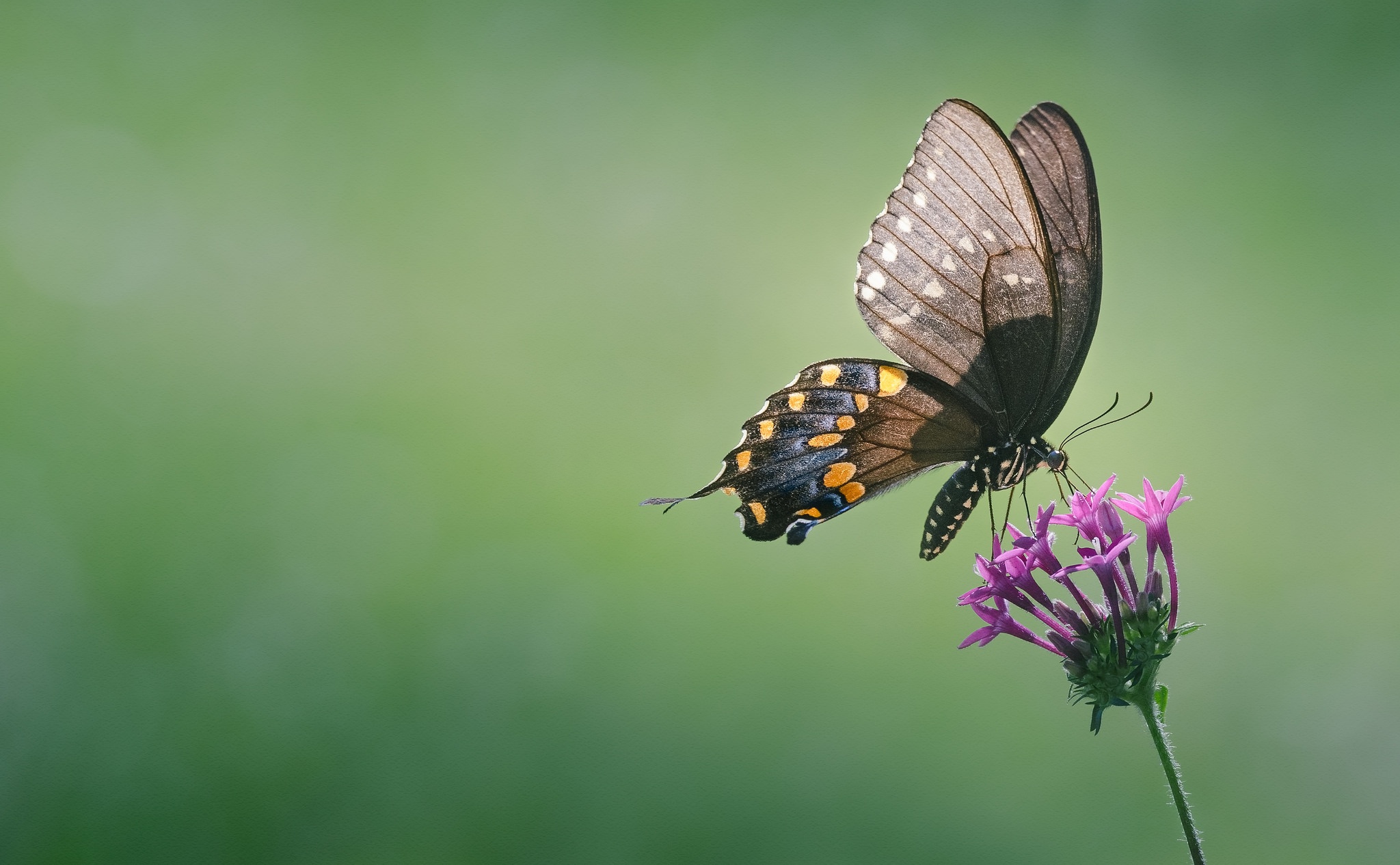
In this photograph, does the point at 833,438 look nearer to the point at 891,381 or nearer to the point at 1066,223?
the point at 891,381

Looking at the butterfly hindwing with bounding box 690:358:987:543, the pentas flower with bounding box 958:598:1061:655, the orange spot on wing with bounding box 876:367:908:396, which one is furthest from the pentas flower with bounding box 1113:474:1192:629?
the orange spot on wing with bounding box 876:367:908:396

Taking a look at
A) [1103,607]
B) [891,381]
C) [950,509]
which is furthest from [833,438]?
[1103,607]

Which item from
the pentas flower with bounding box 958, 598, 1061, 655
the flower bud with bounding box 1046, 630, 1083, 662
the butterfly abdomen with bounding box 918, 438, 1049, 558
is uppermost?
the butterfly abdomen with bounding box 918, 438, 1049, 558

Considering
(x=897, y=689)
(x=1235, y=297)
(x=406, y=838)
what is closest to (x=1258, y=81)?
(x=1235, y=297)

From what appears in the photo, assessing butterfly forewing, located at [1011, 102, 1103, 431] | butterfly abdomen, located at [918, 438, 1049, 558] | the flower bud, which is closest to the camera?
the flower bud

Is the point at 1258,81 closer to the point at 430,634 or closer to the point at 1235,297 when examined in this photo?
the point at 1235,297

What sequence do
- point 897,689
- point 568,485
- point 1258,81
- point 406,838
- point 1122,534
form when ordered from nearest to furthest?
point 1122,534 → point 406,838 → point 897,689 → point 568,485 → point 1258,81

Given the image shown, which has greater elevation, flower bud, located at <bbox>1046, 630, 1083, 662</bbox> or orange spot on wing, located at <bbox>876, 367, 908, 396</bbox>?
orange spot on wing, located at <bbox>876, 367, 908, 396</bbox>

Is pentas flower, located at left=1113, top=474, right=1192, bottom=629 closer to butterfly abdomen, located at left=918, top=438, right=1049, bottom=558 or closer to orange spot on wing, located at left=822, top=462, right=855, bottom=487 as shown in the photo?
butterfly abdomen, located at left=918, top=438, right=1049, bottom=558
